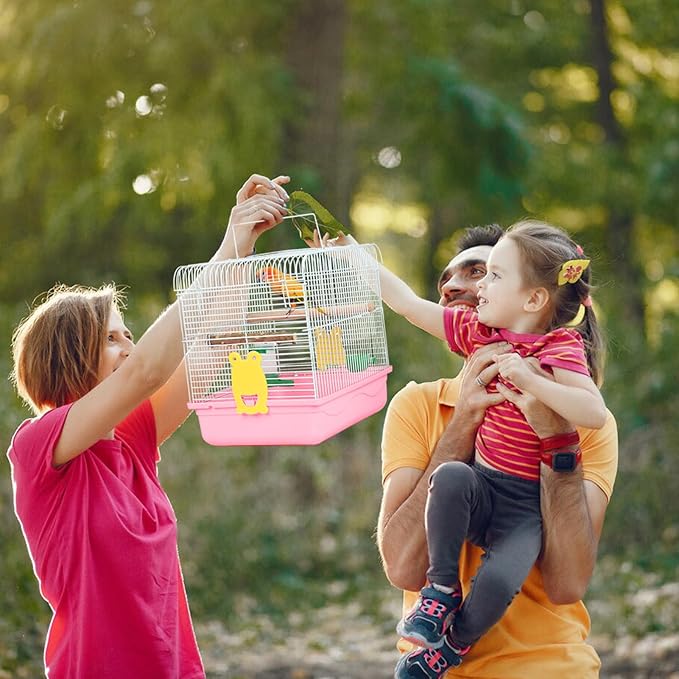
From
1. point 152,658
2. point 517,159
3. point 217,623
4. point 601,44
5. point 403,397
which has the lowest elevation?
point 217,623

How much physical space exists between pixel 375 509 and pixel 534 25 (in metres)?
8.44

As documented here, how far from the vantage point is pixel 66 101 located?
855cm

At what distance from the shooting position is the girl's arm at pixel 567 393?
2.58 metres

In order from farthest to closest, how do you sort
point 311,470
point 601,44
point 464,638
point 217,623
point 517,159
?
point 601,44 < point 517,159 < point 311,470 < point 217,623 < point 464,638

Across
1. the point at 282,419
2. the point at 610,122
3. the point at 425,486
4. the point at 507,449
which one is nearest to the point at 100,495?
the point at 282,419

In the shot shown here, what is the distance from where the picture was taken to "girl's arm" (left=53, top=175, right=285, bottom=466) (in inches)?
104

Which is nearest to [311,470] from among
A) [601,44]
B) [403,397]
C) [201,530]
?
[201,530]

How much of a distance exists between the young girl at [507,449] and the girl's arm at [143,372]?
1.94 feet

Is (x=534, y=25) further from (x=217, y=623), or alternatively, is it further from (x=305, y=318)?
(x=305, y=318)

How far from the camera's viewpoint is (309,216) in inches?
116

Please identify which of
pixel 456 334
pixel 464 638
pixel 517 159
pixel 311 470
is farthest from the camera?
pixel 517 159

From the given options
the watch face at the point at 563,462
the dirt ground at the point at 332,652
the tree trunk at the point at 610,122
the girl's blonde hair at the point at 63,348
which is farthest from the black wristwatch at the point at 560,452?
the tree trunk at the point at 610,122

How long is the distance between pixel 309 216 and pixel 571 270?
720 mm

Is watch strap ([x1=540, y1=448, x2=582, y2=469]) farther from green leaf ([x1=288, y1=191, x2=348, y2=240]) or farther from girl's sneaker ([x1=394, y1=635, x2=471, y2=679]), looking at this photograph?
green leaf ([x1=288, y1=191, x2=348, y2=240])
